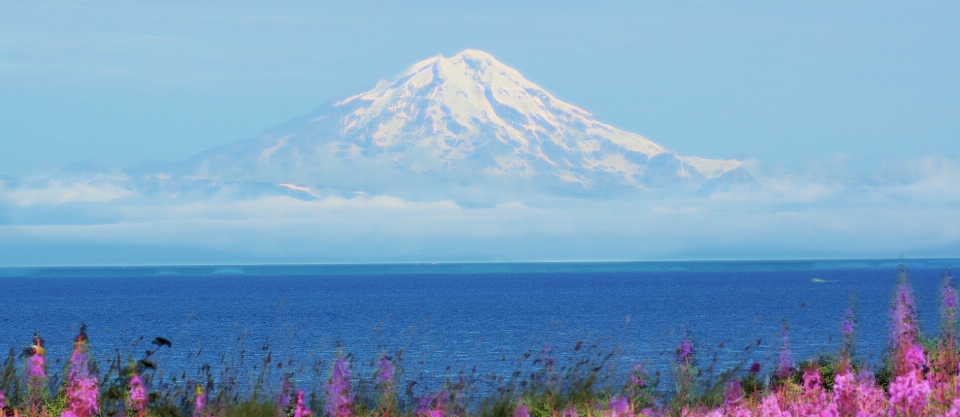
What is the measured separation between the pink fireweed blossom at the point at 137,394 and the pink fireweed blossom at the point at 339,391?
6.34 feet

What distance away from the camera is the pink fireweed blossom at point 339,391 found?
33.2ft

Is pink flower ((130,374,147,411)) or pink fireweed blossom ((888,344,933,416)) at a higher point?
pink fireweed blossom ((888,344,933,416))

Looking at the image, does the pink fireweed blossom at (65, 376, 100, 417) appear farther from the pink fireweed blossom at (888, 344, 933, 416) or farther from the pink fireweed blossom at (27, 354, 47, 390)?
the pink fireweed blossom at (888, 344, 933, 416)

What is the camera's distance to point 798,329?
77.2 metres

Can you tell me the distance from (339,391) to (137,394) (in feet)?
7.43

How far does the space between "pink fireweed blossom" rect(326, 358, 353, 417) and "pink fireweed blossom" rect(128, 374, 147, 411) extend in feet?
6.34

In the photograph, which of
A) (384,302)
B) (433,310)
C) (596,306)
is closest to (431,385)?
(433,310)

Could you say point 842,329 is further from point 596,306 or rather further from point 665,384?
point 596,306

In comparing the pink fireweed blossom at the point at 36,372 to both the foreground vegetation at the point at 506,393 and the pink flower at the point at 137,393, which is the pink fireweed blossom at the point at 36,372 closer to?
the foreground vegetation at the point at 506,393

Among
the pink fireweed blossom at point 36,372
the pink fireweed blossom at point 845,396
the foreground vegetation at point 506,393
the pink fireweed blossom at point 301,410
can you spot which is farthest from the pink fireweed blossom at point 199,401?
the pink fireweed blossom at point 845,396

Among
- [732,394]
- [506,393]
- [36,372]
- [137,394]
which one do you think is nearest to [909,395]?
[732,394]

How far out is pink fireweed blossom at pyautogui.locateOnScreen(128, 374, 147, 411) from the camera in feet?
36.1

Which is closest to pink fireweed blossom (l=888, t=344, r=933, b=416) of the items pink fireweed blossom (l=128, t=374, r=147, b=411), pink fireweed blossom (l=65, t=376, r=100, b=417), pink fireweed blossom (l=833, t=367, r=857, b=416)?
pink fireweed blossom (l=833, t=367, r=857, b=416)

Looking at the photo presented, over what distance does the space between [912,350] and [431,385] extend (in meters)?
22.4
